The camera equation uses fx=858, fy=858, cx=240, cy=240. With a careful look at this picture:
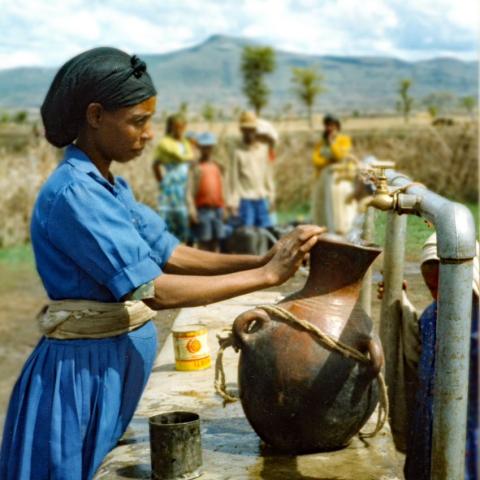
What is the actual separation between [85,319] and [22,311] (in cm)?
669

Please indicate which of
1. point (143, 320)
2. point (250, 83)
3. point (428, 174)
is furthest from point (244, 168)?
point (250, 83)

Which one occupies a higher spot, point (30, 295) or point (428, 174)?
point (428, 174)

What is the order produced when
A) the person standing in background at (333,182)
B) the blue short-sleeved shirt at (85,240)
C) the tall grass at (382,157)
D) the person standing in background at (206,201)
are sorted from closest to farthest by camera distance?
the blue short-sleeved shirt at (85,240)
the person standing in background at (206,201)
the person standing in background at (333,182)
the tall grass at (382,157)

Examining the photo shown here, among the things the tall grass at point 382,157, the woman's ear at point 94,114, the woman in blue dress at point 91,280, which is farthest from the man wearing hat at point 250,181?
the woman's ear at point 94,114

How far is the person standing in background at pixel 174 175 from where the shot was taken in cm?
1012

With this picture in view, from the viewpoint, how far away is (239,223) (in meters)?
10.1

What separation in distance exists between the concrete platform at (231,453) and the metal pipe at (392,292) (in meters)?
0.97

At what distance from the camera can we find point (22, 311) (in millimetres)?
9102

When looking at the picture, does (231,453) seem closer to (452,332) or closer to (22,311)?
(452,332)

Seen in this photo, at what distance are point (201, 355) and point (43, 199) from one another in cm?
143

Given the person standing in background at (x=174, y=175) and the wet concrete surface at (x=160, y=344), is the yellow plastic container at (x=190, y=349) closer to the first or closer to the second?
the wet concrete surface at (x=160, y=344)

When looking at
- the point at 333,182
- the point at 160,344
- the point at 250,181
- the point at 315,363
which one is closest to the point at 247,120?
the point at 250,181

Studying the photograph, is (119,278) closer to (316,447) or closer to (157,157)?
(316,447)

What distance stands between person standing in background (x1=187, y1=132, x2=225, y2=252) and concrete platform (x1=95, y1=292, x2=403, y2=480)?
6662 millimetres
